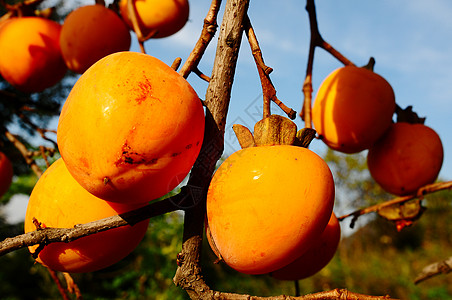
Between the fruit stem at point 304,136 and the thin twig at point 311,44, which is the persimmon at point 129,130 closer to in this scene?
the fruit stem at point 304,136

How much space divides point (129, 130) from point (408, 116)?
3.56 feet

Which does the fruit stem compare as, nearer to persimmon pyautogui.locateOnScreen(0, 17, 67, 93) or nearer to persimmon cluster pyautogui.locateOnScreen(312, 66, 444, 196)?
persimmon cluster pyautogui.locateOnScreen(312, 66, 444, 196)

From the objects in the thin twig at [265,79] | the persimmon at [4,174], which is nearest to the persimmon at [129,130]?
the thin twig at [265,79]

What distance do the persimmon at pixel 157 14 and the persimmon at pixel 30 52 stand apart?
0.30 meters

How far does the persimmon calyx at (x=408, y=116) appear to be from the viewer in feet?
4.27

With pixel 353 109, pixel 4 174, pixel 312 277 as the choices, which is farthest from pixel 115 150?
pixel 312 277

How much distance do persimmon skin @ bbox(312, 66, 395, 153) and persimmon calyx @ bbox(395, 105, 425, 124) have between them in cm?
15

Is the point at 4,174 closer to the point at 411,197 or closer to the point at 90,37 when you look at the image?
the point at 90,37

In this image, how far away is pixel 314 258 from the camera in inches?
31.0

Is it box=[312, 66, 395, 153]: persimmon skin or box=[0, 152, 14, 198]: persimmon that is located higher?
box=[312, 66, 395, 153]: persimmon skin

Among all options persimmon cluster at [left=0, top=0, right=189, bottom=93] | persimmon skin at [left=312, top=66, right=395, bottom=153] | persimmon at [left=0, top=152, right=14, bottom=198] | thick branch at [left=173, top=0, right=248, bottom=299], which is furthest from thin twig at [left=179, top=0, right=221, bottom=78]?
persimmon at [left=0, top=152, right=14, bottom=198]

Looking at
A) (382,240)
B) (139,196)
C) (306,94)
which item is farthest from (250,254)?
(382,240)

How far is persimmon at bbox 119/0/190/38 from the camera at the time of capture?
1448 millimetres

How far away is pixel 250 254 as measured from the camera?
1.80 feet
